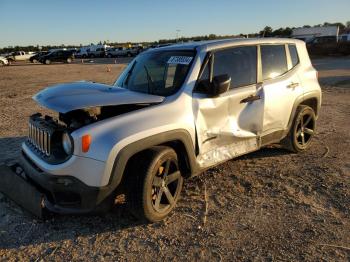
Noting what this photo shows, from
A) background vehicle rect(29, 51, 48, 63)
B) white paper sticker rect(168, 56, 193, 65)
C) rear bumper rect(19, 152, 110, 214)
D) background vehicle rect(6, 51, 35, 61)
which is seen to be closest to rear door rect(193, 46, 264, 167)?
white paper sticker rect(168, 56, 193, 65)

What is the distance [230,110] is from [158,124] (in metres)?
1.15

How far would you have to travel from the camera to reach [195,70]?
4.43 metres

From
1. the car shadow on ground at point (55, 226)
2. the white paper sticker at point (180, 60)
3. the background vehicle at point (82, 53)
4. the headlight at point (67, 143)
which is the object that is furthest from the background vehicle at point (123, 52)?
the headlight at point (67, 143)

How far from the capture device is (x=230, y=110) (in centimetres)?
467

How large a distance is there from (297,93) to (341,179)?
1.45 metres

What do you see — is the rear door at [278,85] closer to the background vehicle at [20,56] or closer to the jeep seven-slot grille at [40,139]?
the jeep seven-slot grille at [40,139]

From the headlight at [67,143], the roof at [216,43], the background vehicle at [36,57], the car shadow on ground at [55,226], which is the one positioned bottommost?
the car shadow on ground at [55,226]

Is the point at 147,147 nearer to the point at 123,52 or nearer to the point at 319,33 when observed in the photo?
the point at 123,52

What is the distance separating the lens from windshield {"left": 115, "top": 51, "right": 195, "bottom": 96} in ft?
14.7

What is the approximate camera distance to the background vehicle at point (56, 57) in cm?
4555

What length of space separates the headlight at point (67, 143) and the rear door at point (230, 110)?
1406 millimetres

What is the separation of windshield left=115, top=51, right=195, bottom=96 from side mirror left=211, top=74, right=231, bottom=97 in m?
0.36

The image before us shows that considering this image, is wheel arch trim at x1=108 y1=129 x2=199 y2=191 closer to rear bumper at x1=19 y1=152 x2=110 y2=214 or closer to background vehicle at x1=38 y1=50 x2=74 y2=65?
rear bumper at x1=19 y1=152 x2=110 y2=214

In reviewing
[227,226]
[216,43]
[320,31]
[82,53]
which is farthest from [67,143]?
[82,53]
